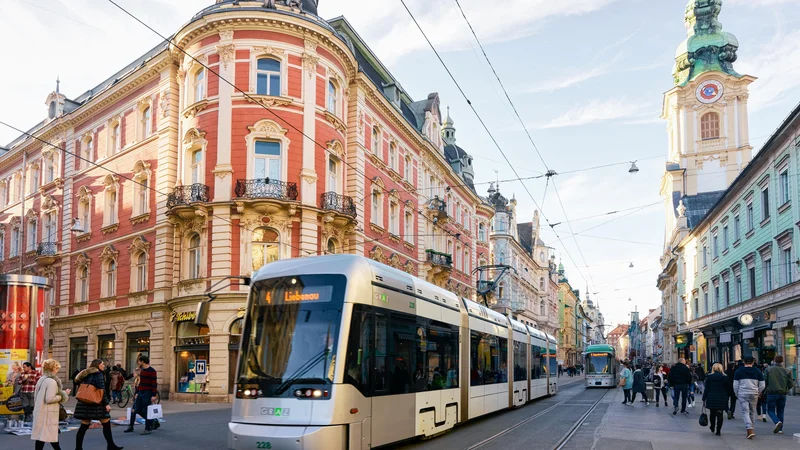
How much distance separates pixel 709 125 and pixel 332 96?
48737 millimetres

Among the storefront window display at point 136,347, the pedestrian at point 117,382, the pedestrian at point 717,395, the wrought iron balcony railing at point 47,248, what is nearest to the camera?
the pedestrian at point 717,395

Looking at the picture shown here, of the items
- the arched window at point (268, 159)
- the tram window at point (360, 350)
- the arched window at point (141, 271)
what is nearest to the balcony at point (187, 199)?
the arched window at point (268, 159)

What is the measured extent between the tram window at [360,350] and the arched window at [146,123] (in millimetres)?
24634

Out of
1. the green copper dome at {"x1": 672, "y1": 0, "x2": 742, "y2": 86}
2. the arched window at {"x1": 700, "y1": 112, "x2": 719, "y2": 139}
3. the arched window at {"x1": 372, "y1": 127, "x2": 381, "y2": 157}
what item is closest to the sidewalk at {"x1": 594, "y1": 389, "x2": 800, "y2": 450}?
the arched window at {"x1": 372, "y1": 127, "x2": 381, "y2": 157}

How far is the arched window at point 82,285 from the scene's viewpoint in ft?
119

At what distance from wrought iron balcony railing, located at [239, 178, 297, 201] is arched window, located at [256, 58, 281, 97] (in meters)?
3.60

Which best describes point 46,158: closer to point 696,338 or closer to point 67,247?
point 67,247

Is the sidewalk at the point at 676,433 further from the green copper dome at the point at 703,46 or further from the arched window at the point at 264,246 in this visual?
A: the green copper dome at the point at 703,46

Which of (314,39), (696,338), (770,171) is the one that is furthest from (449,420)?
(696,338)

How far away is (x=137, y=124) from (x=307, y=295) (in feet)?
83.6

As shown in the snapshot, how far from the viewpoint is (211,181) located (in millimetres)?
28906

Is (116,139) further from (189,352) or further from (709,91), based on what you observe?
(709,91)

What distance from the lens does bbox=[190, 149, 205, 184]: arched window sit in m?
29.5

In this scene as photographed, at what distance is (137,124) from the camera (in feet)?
111
